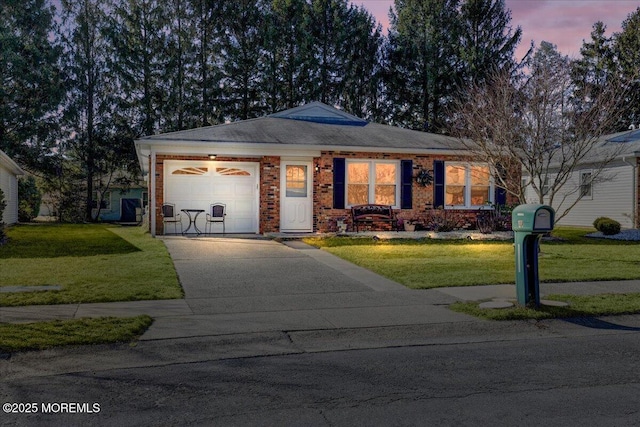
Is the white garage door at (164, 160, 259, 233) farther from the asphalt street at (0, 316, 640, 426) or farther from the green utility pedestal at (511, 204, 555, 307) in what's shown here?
the asphalt street at (0, 316, 640, 426)

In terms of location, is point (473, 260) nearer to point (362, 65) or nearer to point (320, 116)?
point (320, 116)

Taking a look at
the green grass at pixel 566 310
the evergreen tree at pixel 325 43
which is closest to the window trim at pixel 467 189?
the green grass at pixel 566 310

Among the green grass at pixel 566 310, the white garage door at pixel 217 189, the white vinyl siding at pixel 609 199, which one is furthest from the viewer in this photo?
the white vinyl siding at pixel 609 199

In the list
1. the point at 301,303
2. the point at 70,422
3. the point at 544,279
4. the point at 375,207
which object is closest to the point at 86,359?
the point at 70,422

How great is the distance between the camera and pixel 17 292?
817cm

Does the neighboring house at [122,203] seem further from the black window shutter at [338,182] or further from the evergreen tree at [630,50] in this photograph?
the evergreen tree at [630,50]

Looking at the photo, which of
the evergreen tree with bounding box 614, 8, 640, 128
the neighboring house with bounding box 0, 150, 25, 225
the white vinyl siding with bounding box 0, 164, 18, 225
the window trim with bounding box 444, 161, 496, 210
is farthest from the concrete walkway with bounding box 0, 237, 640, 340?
the evergreen tree with bounding box 614, 8, 640, 128

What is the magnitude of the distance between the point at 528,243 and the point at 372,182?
1175cm

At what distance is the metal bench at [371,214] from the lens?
18781mm

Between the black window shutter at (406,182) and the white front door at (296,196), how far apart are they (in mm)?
3222

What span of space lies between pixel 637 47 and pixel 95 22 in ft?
125

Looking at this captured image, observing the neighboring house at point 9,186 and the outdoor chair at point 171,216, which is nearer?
the outdoor chair at point 171,216

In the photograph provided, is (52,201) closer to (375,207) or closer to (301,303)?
(375,207)

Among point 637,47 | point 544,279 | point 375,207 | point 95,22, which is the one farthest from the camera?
point 637,47
